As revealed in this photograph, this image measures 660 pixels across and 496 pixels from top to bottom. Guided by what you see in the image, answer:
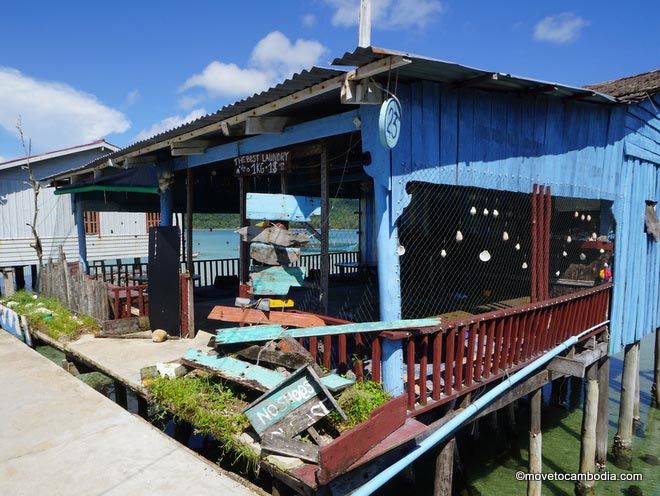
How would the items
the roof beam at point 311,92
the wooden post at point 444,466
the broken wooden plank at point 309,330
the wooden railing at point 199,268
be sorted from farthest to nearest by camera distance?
the wooden railing at point 199,268
the wooden post at point 444,466
the broken wooden plank at point 309,330
the roof beam at point 311,92

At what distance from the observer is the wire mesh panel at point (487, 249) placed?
28.2ft

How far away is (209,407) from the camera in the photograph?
4.42 meters

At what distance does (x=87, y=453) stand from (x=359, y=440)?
105 inches

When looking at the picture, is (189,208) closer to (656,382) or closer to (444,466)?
(444,466)

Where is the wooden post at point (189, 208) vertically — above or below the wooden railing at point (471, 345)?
above

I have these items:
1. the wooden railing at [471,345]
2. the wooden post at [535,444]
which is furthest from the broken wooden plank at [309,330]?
the wooden post at [535,444]

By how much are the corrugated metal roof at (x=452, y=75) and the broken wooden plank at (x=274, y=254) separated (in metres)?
2.35

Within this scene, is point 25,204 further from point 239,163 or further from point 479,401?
point 479,401

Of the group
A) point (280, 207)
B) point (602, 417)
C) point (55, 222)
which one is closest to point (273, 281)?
point (280, 207)

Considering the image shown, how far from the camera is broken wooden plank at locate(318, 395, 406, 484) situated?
2.97 meters

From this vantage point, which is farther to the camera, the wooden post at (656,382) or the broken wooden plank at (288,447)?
the wooden post at (656,382)

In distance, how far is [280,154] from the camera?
5.86 m

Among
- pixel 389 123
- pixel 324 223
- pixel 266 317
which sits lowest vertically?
pixel 266 317

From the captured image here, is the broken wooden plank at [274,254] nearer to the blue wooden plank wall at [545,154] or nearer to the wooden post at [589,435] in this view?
the blue wooden plank wall at [545,154]
